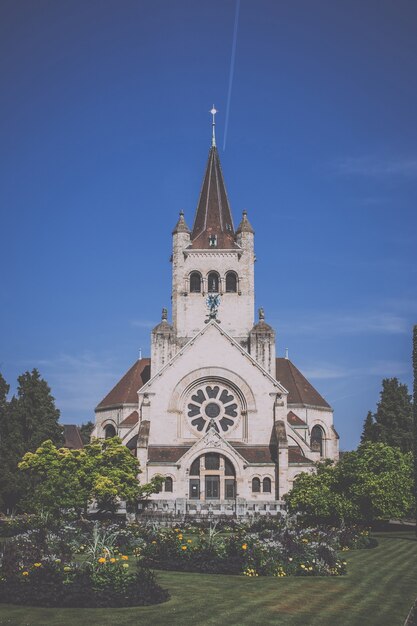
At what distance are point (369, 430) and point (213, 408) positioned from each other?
1741 centimetres

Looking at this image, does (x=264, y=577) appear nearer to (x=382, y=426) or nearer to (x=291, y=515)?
(x=291, y=515)

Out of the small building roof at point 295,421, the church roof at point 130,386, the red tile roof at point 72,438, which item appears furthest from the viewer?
the red tile roof at point 72,438

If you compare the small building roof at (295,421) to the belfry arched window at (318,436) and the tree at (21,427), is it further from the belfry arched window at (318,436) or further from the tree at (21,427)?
the tree at (21,427)

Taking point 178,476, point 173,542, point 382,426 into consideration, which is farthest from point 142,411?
point 173,542

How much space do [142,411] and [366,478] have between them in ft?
85.7

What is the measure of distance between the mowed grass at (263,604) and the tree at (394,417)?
41.2 metres

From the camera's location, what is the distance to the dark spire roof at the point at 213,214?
258ft

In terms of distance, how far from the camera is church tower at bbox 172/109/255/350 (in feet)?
248

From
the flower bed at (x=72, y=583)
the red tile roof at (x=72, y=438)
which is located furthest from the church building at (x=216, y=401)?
the flower bed at (x=72, y=583)

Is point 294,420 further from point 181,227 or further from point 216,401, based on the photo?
point 181,227

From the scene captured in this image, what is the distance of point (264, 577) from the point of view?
82.8 ft

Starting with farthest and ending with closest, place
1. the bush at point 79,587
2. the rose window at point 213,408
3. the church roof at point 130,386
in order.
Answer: the church roof at point 130,386, the rose window at point 213,408, the bush at point 79,587

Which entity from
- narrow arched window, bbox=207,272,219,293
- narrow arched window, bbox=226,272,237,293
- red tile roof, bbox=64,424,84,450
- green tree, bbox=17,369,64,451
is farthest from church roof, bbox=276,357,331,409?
red tile roof, bbox=64,424,84,450

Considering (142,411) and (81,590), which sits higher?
(142,411)
